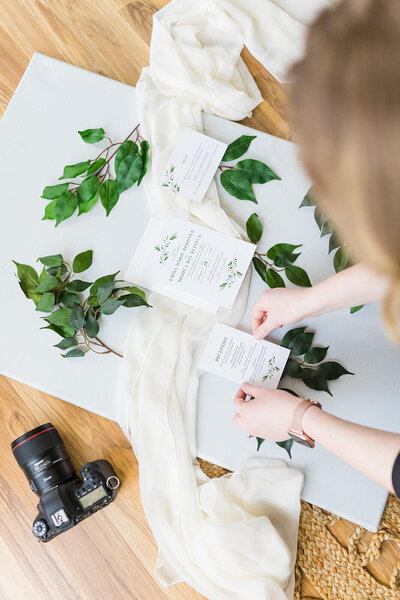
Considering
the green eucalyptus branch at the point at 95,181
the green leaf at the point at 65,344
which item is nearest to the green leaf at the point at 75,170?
→ the green eucalyptus branch at the point at 95,181

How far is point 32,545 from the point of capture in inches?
45.1

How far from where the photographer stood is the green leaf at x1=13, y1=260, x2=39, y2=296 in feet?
3.30

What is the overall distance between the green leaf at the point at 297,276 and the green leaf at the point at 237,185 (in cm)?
16

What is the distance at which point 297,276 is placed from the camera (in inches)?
37.8

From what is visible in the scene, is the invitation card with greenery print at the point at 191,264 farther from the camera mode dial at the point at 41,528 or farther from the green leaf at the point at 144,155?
the camera mode dial at the point at 41,528

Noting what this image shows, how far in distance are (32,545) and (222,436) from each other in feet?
1.81

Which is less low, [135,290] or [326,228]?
[326,228]

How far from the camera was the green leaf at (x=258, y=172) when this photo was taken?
1021 mm

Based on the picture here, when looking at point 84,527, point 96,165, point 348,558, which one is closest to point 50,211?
point 96,165

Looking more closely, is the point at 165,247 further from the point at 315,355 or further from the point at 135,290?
the point at 315,355

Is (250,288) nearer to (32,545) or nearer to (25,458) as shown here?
(25,458)

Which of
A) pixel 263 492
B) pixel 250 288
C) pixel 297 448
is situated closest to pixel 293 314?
pixel 250 288

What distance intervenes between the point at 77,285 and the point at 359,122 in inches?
28.3

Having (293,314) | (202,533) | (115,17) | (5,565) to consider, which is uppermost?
(115,17)
